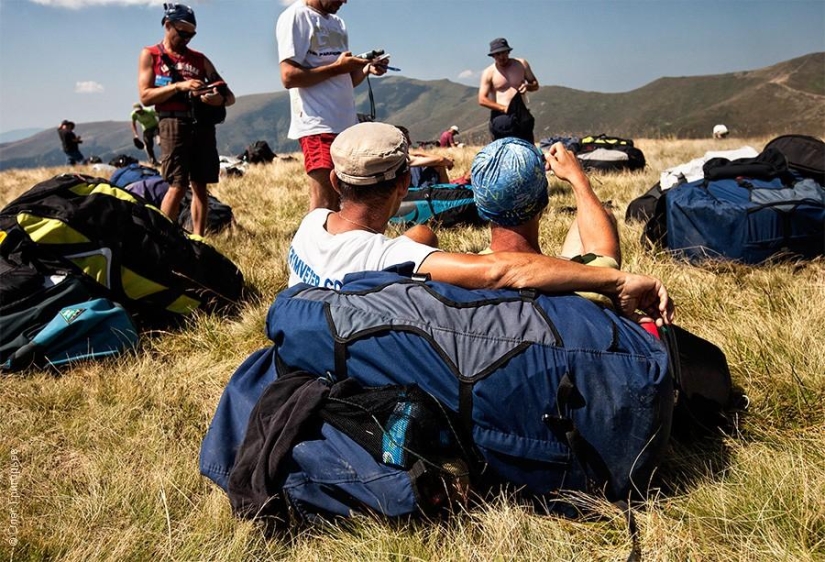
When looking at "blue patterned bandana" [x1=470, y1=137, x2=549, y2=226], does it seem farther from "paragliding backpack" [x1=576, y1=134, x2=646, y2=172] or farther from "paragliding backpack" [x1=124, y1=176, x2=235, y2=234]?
"paragliding backpack" [x1=576, y1=134, x2=646, y2=172]

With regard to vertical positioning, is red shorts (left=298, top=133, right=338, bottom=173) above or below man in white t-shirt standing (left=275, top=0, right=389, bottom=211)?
below

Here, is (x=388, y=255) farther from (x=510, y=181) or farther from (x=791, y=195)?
(x=791, y=195)

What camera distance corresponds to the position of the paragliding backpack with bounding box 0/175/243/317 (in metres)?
3.45

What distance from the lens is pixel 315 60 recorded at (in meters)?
4.14

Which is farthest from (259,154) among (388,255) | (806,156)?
(388,255)

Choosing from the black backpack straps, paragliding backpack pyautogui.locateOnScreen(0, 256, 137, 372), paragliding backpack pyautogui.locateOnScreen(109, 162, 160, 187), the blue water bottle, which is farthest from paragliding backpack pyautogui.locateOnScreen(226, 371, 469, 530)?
paragliding backpack pyautogui.locateOnScreen(109, 162, 160, 187)

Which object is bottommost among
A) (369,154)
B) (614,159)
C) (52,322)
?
(52,322)

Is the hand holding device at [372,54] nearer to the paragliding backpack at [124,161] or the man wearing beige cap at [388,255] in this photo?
the man wearing beige cap at [388,255]

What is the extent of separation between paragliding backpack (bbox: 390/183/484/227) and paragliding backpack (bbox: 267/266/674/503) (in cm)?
388

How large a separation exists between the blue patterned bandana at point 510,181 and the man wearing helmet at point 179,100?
374 cm

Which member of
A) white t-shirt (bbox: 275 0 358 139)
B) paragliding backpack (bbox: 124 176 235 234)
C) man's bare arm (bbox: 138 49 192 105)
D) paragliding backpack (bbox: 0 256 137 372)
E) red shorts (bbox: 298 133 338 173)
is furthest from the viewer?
paragliding backpack (bbox: 124 176 235 234)

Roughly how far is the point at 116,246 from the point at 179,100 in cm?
197

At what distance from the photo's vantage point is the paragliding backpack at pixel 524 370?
67.1 inches

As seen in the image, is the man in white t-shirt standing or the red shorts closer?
the man in white t-shirt standing
